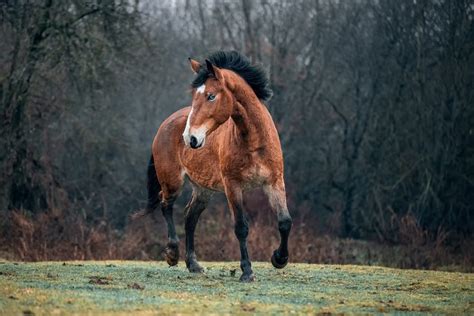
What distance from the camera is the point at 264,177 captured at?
1071 centimetres

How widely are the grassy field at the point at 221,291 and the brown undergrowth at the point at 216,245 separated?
7.04m

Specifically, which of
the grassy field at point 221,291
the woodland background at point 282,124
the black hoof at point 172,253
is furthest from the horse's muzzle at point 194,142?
the woodland background at point 282,124

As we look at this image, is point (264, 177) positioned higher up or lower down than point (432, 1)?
lower down

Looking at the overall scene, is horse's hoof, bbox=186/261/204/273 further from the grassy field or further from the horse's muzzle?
the horse's muzzle

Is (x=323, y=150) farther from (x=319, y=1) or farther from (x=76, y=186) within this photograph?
(x=76, y=186)

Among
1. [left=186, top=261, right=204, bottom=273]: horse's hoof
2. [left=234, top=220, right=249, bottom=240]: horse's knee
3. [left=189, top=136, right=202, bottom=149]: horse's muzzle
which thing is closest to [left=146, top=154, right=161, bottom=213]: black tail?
[left=186, top=261, right=204, bottom=273]: horse's hoof

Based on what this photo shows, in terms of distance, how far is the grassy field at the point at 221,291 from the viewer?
7.71 m

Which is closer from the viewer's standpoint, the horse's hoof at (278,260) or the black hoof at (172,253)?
the horse's hoof at (278,260)

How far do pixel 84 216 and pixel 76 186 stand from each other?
12.1 feet

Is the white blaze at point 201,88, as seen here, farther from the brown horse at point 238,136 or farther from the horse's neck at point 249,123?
the horse's neck at point 249,123

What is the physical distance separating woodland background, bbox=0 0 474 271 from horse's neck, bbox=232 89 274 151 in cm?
938

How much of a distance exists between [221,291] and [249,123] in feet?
8.03

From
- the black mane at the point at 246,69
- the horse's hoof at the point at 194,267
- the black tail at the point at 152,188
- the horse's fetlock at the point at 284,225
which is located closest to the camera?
the horse's fetlock at the point at 284,225

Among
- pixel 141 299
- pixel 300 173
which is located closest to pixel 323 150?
pixel 300 173
